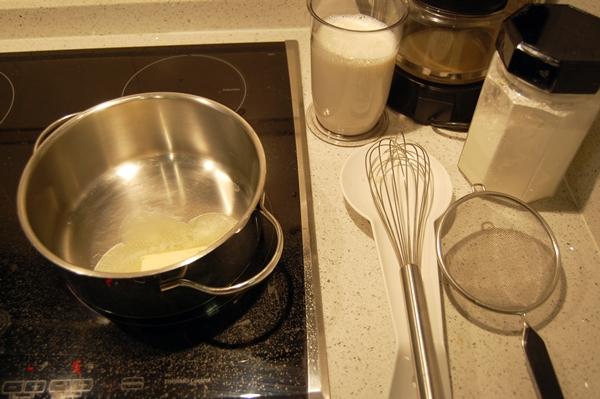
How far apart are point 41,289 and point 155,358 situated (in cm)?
15

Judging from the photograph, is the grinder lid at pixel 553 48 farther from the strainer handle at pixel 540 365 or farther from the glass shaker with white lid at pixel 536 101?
the strainer handle at pixel 540 365

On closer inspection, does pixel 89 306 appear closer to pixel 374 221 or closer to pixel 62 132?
pixel 62 132

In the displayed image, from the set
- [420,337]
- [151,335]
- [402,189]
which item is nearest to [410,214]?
[402,189]

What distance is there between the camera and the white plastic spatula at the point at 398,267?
41 centimetres

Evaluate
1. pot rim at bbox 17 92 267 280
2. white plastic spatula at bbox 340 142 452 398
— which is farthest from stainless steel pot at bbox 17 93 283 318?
white plastic spatula at bbox 340 142 452 398

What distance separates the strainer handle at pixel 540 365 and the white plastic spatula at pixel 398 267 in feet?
0.25

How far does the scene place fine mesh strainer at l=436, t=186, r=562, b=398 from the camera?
17.4 inches

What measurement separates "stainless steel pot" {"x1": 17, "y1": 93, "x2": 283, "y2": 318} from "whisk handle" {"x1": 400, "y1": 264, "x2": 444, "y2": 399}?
0.42 ft

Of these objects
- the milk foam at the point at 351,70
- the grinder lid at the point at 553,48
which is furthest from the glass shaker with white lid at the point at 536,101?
the milk foam at the point at 351,70

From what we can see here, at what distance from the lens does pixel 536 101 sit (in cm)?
44

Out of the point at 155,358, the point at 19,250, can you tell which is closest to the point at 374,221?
the point at 155,358

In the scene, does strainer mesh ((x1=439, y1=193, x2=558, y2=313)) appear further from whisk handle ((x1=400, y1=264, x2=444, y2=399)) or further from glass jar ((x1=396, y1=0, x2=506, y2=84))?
glass jar ((x1=396, y1=0, x2=506, y2=84))

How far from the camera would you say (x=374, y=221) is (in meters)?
0.50

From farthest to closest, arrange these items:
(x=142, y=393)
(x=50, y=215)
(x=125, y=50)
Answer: (x=125, y=50)
(x=50, y=215)
(x=142, y=393)
